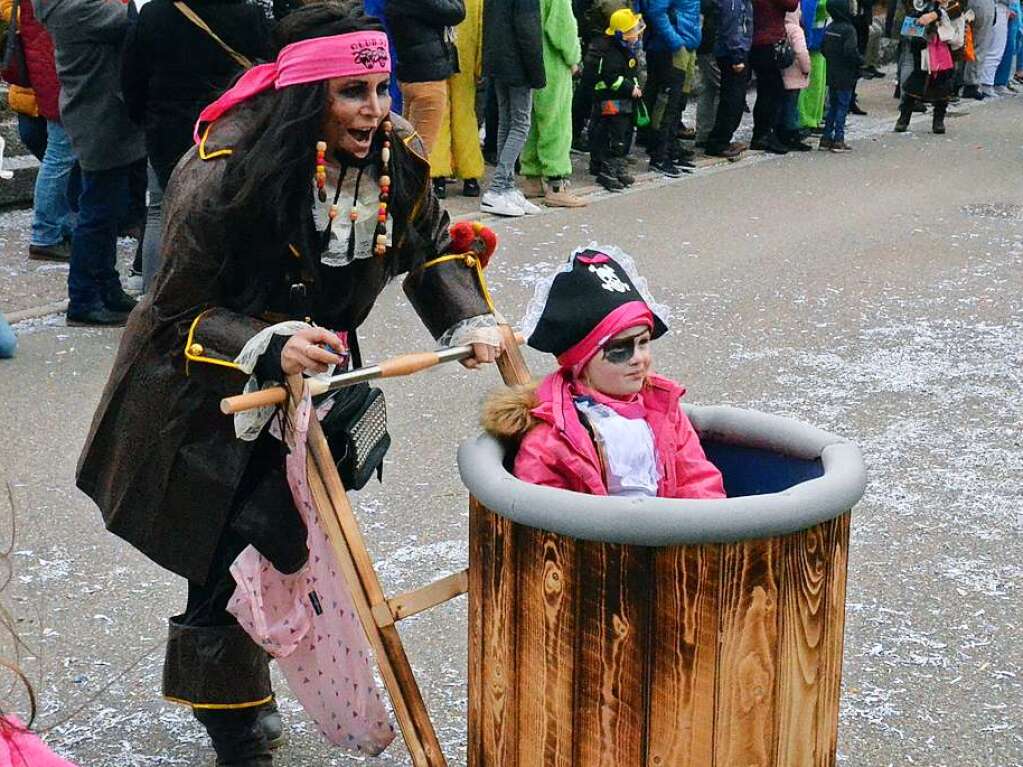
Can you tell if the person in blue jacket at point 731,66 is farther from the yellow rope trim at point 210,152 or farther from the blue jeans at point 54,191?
the yellow rope trim at point 210,152

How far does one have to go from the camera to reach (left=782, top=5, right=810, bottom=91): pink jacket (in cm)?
1273

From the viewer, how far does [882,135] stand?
14.6 metres

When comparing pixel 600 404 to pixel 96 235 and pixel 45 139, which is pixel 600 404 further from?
pixel 45 139

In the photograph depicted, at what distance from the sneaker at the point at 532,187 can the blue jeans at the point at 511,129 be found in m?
0.60

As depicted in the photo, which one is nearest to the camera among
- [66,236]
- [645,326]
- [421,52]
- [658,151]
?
[645,326]

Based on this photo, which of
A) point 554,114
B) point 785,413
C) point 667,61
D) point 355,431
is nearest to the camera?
point 355,431

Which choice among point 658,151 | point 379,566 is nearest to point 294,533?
point 379,566

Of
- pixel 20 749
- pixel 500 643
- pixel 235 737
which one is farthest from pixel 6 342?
pixel 20 749

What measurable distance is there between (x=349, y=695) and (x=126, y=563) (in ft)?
5.16

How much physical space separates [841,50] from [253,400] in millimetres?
11413

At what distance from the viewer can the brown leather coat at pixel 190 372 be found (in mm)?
2986

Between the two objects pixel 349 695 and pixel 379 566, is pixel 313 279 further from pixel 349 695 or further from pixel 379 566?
pixel 379 566

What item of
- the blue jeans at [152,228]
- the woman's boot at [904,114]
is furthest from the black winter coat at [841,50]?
the blue jeans at [152,228]

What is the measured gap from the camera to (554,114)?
10.1m
